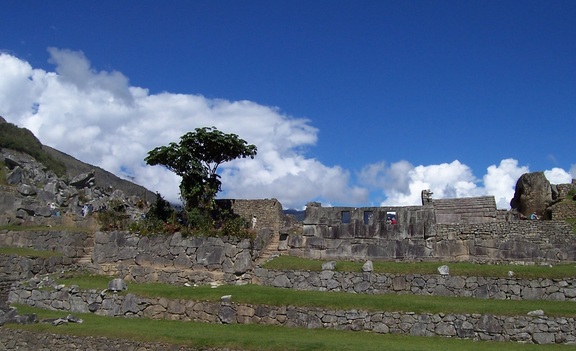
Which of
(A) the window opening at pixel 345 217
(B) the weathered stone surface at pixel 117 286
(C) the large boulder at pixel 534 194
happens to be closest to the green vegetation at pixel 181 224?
(A) the window opening at pixel 345 217

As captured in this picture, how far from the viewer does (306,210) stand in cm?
2395

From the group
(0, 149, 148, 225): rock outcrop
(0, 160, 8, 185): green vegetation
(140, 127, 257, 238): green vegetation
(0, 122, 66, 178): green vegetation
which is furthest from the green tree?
(0, 122, 66, 178): green vegetation

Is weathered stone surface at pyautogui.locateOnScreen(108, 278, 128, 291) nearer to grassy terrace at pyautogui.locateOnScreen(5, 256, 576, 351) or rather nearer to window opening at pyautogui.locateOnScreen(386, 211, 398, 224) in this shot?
grassy terrace at pyautogui.locateOnScreen(5, 256, 576, 351)

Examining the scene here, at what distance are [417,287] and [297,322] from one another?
5.06 metres

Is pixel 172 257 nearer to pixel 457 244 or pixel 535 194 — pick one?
pixel 457 244

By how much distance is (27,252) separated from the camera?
25.0 metres

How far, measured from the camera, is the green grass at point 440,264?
1786cm

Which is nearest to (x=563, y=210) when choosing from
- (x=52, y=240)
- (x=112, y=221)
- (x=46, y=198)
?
(x=112, y=221)

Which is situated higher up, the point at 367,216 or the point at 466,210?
the point at 466,210

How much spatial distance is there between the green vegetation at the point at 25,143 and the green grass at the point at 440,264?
137 feet

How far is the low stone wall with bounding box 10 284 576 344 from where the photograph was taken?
1449cm

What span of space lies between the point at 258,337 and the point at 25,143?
5547 centimetres

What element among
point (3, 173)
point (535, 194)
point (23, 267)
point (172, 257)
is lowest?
point (23, 267)

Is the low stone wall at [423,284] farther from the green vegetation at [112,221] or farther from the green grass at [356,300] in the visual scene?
the green vegetation at [112,221]
